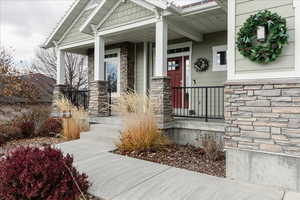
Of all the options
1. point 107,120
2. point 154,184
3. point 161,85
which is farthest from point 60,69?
point 154,184

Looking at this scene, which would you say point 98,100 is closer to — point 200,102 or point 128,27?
point 128,27

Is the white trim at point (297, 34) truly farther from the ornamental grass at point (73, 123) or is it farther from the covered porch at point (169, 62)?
the ornamental grass at point (73, 123)

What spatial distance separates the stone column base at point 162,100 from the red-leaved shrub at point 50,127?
3.89m

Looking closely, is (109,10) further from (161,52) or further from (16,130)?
(16,130)

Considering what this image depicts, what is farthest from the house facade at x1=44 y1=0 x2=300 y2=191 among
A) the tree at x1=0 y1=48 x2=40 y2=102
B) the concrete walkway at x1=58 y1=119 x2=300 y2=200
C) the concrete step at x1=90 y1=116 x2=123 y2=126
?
the tree at x1=0 y1=48 x2=40 y2=102

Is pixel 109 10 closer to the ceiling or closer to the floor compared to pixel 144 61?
closer to the ceiling

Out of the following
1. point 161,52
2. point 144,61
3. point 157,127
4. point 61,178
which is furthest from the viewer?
point 144,61

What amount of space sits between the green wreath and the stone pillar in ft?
1.29

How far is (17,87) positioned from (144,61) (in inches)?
178

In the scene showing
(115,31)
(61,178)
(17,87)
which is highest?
(115,31)

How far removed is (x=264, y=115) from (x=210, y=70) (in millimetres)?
4147

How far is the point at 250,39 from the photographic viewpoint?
10.9ft

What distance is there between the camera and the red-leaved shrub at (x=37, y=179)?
2.73 metres

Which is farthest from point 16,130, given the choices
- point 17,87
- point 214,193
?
point 214,193
